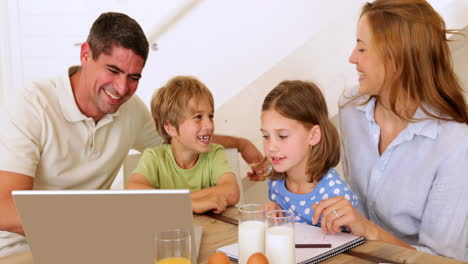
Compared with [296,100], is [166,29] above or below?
above

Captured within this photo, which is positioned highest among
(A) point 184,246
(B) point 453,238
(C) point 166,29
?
(C) point 166,29

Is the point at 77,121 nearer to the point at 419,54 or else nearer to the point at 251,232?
the point at 251,232

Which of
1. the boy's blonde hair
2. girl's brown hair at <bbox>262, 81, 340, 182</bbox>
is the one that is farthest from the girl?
the boy's blonde hair

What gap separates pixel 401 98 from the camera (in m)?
1.63

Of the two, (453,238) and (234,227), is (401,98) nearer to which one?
(453,238)

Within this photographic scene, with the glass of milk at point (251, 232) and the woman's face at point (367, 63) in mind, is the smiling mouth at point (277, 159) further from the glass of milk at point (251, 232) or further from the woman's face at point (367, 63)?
the glass of milk at point (251, 232)

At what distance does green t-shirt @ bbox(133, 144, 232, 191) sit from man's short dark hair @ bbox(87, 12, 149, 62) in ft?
1.39

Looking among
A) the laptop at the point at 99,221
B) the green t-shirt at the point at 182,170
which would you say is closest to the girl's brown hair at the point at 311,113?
the green t-shirt at the point at 182,170

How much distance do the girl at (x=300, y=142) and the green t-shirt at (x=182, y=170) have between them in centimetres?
32

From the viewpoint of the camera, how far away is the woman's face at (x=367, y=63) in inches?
63.0

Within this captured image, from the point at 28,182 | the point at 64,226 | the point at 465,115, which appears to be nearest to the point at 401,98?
the point at 465,115

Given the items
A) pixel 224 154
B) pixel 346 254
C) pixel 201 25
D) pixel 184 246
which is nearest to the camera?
pixel 184 246

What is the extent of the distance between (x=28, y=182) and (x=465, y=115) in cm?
153

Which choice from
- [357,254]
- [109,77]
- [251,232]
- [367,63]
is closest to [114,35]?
[109,77]
